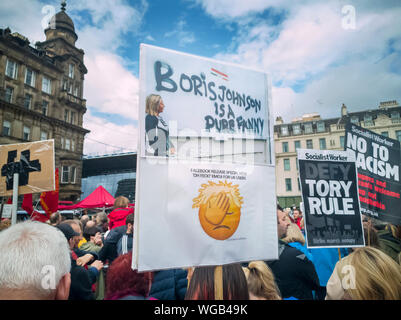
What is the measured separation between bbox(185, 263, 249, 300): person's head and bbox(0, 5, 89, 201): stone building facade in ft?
67.2

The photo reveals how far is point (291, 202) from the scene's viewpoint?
33656mm

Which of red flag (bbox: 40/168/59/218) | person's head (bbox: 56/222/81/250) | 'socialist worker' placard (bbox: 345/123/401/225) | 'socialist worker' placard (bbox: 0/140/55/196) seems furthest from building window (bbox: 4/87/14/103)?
'socialist worker' placard (bbox: 345/123/401/225)

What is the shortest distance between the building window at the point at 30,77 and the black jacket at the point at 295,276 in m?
28.4

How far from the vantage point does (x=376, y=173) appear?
Answer: 3281mm

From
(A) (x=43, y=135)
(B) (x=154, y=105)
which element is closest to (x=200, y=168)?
(B) (x=154, y=105)

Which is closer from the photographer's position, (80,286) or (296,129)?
(80,286)

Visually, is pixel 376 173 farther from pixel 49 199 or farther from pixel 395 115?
pixel 395 115

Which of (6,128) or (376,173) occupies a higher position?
(6,128)

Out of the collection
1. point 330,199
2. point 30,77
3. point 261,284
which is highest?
point 30,77

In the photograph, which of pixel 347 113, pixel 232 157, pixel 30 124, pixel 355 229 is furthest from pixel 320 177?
pixel 347 113

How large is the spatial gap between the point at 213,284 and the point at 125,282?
631mm

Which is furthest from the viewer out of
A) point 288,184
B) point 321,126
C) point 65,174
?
point 321,126

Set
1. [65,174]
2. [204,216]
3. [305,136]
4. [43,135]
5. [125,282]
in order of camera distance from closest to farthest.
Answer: [125,282] < [204,216] < [43,135] < [65,174] < [305,136]
